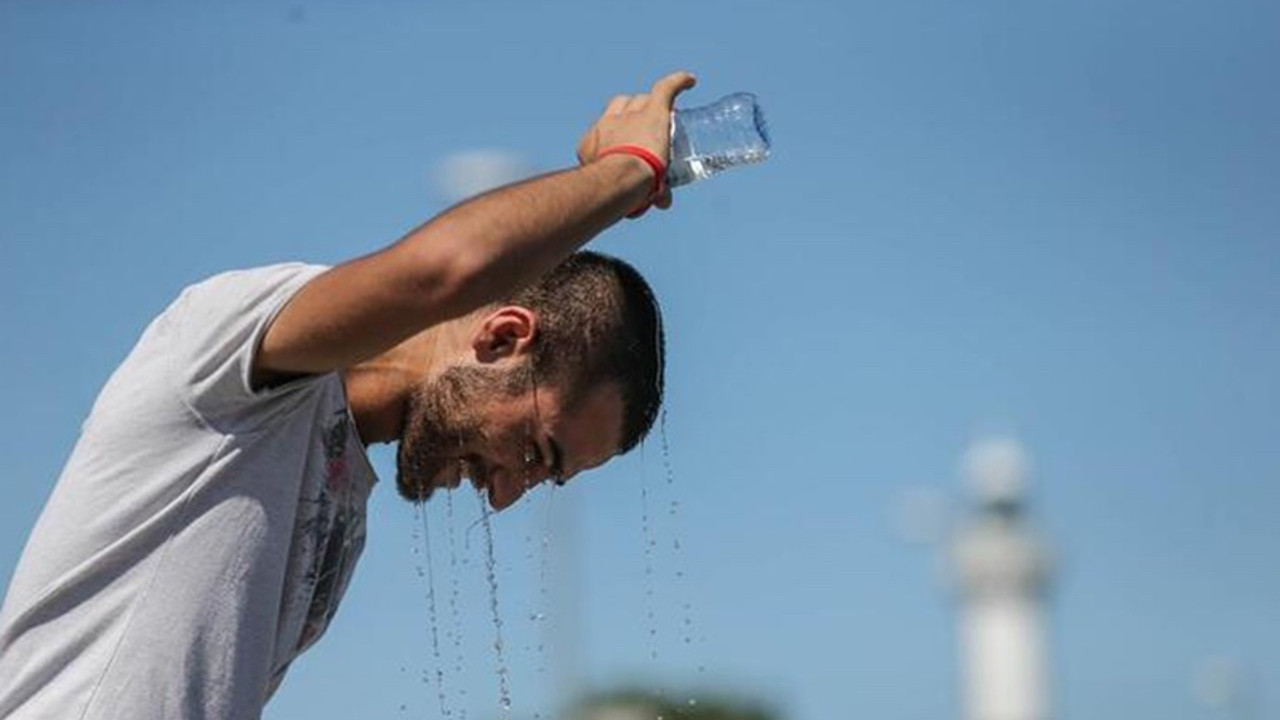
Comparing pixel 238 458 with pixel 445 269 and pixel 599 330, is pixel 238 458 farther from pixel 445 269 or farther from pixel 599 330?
pixel 599 330

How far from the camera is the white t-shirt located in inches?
172

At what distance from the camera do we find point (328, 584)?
4801 mm

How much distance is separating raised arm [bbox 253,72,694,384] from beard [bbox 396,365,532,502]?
45cm

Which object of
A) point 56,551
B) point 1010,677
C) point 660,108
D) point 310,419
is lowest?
point 56,551

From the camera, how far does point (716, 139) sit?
5008 mm

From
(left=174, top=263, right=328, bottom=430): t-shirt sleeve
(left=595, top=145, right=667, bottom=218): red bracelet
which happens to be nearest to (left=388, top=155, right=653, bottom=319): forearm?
(left=595, top=145, right=667, bottom=218): red bracelet

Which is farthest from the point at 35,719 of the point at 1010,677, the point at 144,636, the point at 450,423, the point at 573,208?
the point at 1010,677

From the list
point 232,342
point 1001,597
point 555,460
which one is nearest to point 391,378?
point 555,460

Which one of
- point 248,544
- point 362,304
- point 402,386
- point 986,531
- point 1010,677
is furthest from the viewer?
point 986,531

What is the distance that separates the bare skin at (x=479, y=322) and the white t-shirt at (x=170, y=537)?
105 mm

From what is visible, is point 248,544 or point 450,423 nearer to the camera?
point 248,544

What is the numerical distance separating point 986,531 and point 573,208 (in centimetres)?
8795

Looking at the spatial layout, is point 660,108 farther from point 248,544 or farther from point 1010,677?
point 1010,677

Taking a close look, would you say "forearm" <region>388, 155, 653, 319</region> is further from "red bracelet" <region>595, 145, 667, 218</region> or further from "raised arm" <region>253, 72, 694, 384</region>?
"red bracelet" <region>595, 145, 667, 218</region>
